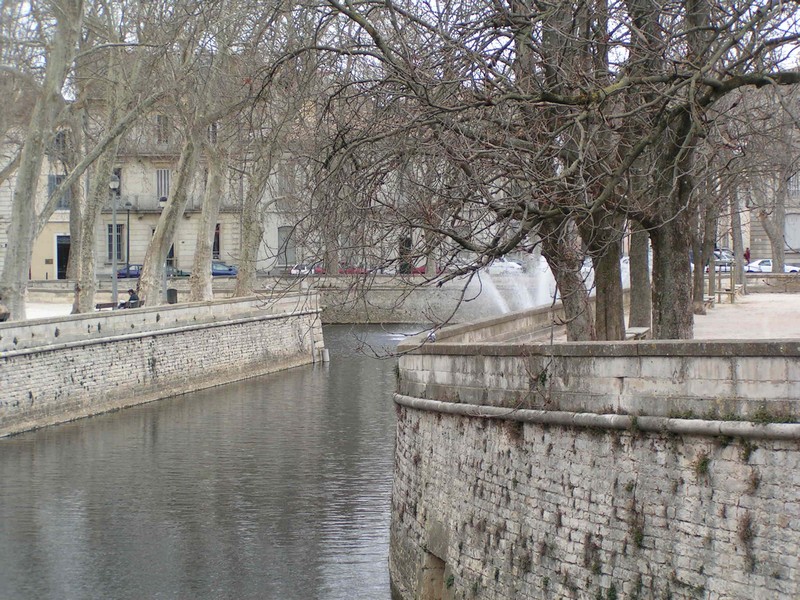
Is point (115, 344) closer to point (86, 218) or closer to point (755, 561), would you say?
point (86, 218)

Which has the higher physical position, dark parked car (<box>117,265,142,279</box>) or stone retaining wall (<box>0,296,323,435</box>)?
dark parked car (<box>117,265,142,279</box>)

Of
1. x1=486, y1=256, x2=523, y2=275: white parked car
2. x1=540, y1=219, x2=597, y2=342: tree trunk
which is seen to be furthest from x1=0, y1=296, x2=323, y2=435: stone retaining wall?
x1=486, y1=256, x2=523, y2=275: white parked car

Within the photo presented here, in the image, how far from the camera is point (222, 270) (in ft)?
186

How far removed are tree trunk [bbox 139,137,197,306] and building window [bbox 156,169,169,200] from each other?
2328 centimetres

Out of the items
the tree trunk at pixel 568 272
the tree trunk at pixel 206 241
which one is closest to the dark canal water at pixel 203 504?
the tree trunk at pixel 568 272

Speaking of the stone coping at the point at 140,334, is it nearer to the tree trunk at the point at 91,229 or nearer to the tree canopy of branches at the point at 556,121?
the tree trunk at the point at 91,229

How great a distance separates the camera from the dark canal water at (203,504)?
47.4 feet

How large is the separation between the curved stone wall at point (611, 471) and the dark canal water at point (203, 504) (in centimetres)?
196

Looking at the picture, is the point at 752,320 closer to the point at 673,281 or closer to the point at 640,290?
the point at 640,290

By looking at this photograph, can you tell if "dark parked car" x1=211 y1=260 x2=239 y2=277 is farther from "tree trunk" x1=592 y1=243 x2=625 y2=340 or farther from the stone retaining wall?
"tree trunk" x1=592 y1=243 x2=625 y2=340

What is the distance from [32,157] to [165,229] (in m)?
9.47

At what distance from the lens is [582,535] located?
31.6 feet

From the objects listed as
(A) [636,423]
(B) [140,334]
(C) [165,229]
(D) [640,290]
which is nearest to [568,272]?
(A) [636,423]

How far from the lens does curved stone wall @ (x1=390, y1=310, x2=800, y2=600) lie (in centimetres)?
816
